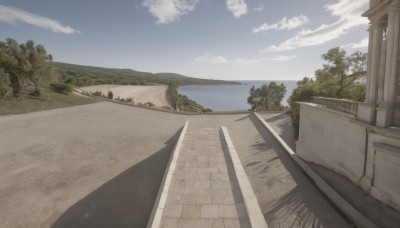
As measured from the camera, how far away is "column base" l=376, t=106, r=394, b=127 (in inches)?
290

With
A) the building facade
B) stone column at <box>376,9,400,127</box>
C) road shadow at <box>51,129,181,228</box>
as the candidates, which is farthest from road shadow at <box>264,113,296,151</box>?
road shadow at <box>51,129,181,228</box>

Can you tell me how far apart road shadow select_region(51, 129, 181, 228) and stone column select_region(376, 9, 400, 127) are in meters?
8.58

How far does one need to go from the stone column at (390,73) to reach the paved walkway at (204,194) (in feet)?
18.0

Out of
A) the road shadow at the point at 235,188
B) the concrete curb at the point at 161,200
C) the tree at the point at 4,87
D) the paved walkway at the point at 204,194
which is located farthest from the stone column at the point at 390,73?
the tree at the point at 4,87

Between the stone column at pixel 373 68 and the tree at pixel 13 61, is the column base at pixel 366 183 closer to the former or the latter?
the stone column at pixel 373 68

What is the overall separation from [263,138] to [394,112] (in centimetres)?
862

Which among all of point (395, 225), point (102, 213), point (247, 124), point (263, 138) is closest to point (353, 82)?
point (247, 124)

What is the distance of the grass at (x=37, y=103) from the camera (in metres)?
21.5

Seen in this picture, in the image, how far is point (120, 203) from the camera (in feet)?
26.8

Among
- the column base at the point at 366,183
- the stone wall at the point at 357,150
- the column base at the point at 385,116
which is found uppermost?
the column base at the point at 385,116

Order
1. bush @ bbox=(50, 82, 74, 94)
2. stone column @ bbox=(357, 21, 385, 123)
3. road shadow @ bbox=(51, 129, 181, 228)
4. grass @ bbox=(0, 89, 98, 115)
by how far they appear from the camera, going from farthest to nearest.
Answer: bush @ bbox=(50, 82, 74, 94) < grass @ bbox=(0, 89, 98, 115) < stone column @ bbox=(357, 21, 385, 123) < road shadow @ bbox=(51, 129, 181, 228)

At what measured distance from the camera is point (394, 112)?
24.5ft

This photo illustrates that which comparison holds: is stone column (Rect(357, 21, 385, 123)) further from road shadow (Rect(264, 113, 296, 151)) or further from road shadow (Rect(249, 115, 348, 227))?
road shadow (Rect(264, 113, 296, 151))

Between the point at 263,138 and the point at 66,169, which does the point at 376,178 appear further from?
the point at 66,169
